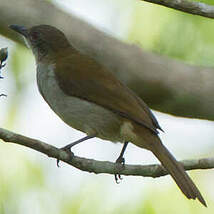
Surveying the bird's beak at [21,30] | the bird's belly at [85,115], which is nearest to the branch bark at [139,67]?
the bird's beak at [21,30]

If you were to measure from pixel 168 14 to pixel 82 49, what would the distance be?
1.79 metres

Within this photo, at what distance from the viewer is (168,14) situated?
923cm

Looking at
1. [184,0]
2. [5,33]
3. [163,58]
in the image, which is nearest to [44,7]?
[5,33]

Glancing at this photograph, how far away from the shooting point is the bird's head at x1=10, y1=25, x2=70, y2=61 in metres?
7.10

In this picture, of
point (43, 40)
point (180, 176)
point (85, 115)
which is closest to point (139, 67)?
point (43, 40)

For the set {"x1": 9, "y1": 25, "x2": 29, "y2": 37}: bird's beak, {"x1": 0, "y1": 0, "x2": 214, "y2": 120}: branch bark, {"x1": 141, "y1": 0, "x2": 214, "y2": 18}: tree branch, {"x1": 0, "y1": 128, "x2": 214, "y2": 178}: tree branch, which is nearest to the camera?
{"x1": 0, "y1": 128, "x2": 214, "y2": 178}: tree branch

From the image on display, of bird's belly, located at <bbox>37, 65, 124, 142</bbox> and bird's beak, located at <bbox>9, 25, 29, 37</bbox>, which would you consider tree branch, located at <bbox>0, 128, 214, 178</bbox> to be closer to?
bird's belly, located at <bbox>37, 65, 124, 142</bbox>

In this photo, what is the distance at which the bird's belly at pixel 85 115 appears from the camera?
6311mm

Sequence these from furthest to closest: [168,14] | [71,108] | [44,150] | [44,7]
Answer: [168,14] → [44,7] → [71,108] → [44,150]

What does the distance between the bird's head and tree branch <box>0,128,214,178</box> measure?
1.63 meters

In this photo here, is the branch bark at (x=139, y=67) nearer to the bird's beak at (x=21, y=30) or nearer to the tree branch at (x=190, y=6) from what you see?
the bird's beak at (x=21, y=30)

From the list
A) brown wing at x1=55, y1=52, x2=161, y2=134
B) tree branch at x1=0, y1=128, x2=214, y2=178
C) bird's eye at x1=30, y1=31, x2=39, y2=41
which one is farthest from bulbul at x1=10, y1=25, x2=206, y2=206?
bird's eye at x1=30, y1=31, x2=39, y2=41

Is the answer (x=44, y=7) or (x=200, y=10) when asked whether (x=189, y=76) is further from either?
(x=200, y=10)

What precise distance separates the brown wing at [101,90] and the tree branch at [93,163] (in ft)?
1.77
